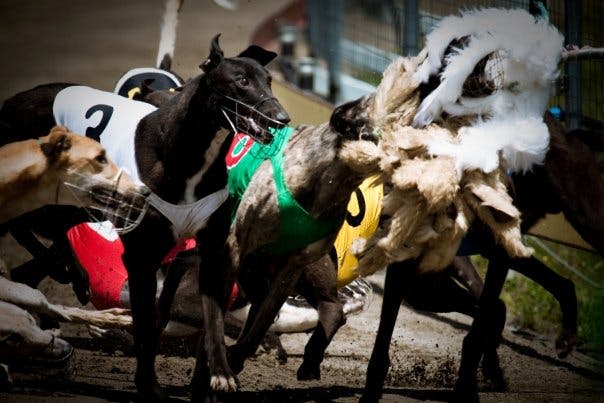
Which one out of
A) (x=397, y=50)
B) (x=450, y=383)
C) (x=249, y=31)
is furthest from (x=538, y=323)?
(x=249, y=31)

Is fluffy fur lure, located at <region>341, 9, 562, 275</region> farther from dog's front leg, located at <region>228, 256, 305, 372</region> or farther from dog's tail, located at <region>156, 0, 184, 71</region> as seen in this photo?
dog's tail, located at <region>156, 0, 184, 71</region>

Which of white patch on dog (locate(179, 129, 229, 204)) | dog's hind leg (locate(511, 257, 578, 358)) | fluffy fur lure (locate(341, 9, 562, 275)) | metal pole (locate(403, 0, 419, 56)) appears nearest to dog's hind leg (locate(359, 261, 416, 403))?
fluffy fur lure (locate(341, 9, 562, 275))

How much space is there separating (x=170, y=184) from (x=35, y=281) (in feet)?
4.36

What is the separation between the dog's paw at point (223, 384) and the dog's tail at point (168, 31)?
237 centimetres

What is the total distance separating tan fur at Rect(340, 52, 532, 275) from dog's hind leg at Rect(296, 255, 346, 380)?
0.96 meters

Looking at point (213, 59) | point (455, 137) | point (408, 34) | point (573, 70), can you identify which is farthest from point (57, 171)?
point (408, 34)

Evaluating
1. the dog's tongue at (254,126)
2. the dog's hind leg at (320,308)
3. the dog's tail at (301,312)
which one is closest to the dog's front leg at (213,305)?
the dog's tongue at (254,126)

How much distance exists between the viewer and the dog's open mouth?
438 centimetres

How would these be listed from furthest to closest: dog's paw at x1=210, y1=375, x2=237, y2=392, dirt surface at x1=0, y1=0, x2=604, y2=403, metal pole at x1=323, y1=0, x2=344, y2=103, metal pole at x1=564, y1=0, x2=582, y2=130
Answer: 1. metal pole at x1=323, y1=0, x2=344, y2=103
2. metal pole at x1=564, y1=0, x2=582, y2=130
3. dirt surface at x1=0, y1=0, x2=604, y2=403
4. dog's paw at x1=210, y1=375, x2=237, y2=392

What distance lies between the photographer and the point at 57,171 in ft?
14.4

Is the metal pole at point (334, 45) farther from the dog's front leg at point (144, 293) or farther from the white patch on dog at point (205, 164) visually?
the dog's front leg at point (144, 293)

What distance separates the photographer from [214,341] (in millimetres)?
4473

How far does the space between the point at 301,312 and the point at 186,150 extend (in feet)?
5.58

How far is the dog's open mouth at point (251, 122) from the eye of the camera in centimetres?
438
